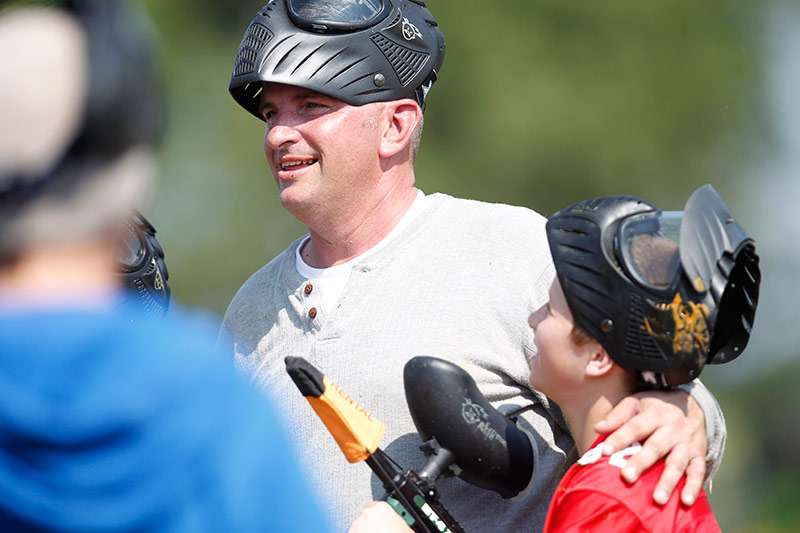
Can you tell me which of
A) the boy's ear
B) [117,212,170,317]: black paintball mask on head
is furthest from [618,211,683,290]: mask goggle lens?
[117,212,170,317]: black paintball mask on head

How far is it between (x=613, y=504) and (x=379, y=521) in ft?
1.61

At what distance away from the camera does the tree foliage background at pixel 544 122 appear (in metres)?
12.5

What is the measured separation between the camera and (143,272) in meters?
3.44

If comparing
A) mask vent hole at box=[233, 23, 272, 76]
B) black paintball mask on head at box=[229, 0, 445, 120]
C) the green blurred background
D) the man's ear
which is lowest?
the green blurred background

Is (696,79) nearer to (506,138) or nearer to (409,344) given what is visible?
(506,138)

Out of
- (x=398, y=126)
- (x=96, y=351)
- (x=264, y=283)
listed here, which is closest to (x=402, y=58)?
(x=398, y=126)

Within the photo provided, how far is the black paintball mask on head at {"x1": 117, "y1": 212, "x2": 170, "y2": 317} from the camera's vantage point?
131 inches

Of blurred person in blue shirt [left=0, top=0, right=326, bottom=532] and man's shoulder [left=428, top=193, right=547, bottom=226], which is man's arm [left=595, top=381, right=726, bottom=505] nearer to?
man's shoulder [left=428, top=193, right=547, bottom=226]

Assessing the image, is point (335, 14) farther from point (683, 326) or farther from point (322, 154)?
point (683, 326)

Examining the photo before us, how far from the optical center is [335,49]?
3541mm

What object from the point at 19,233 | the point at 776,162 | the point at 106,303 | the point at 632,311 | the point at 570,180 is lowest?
the point at 776,162

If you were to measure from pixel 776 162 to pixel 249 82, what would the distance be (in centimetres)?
1085

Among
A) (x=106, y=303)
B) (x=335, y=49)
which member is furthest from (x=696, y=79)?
(x=106, y=303)

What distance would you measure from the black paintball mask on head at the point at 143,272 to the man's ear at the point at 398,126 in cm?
70
